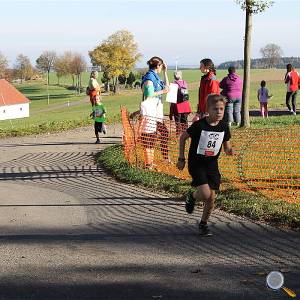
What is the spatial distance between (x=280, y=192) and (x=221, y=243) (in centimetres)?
292

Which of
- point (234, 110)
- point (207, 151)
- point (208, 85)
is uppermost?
point (208, 85)

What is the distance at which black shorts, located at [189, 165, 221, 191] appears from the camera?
20.6 ft

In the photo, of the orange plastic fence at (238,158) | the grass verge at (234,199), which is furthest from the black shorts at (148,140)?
the grass verge at (234,199)

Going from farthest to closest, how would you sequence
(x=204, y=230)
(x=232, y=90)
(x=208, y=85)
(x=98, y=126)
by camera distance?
1. (x=232, y=90)
2. (x=98, y=126)
3. (x=208, y=85)
4. (x=204, y=230)

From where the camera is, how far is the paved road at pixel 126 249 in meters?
4.57

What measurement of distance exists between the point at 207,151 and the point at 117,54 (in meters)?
88.6

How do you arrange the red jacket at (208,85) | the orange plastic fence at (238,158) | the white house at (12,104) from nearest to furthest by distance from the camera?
the orange plastic fence at (238,158) < the red jacket at (208,85) < the white house at (12,104)

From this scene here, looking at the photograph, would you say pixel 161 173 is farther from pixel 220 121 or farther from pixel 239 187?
pixel 220 121

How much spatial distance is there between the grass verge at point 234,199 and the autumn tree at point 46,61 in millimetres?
124453

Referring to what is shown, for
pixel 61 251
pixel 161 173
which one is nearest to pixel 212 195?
pixel 61 251

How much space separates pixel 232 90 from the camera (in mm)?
16875

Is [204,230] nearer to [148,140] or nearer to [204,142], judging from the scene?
[204,142]

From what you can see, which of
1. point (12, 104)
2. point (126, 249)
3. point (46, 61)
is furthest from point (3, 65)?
point (126, 249)

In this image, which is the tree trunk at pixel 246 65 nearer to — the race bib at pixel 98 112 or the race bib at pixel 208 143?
the race bib at pixel 98 112
